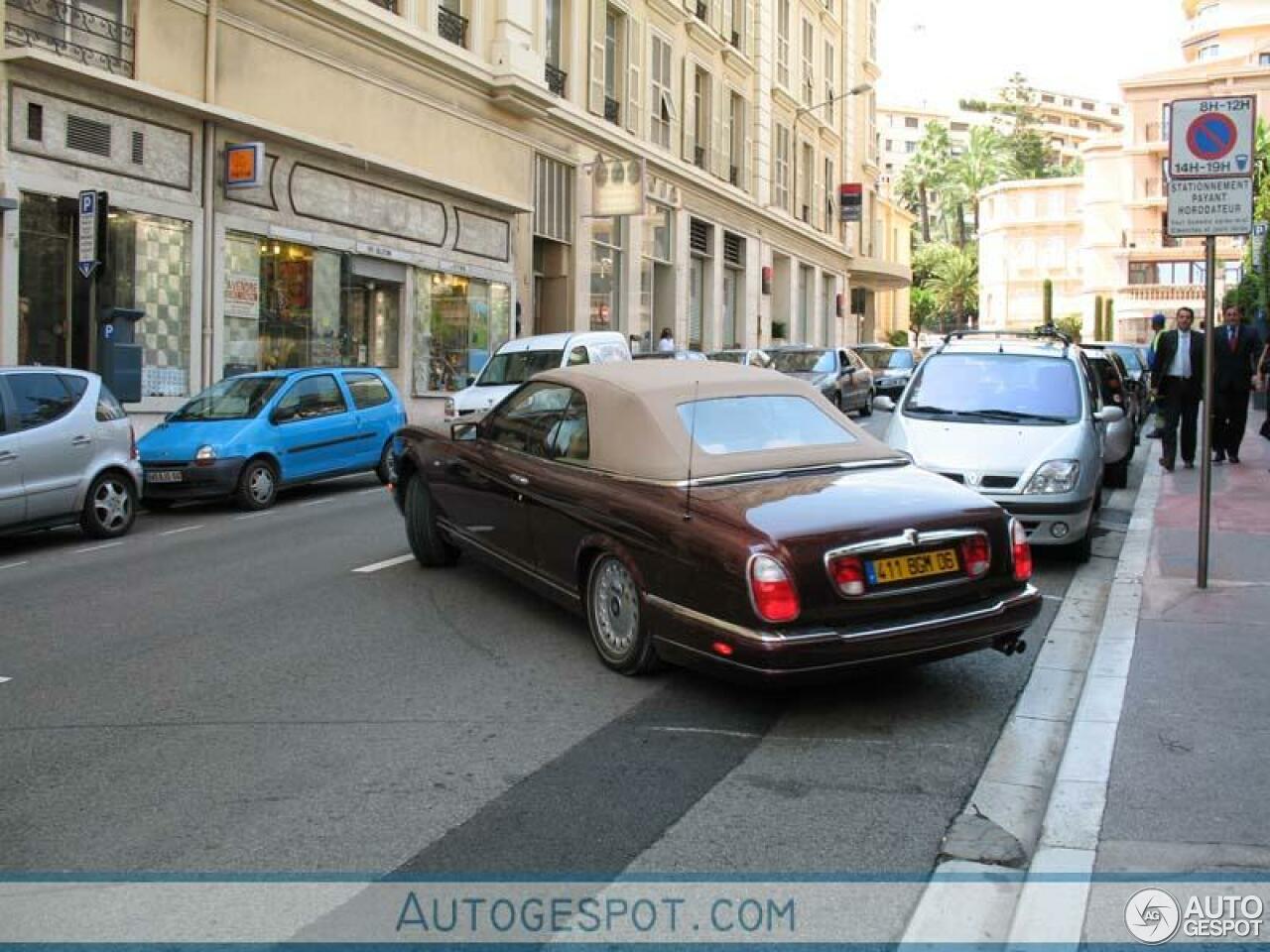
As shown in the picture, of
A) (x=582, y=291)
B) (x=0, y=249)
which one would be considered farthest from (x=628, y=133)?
(x=0, y=249)

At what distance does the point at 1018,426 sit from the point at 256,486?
26.4ft

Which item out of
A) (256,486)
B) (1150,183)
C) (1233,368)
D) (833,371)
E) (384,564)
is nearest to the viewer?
(384,564)

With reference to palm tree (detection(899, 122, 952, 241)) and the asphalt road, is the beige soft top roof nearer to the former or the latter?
the asphalt road

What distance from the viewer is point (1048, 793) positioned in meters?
4.62

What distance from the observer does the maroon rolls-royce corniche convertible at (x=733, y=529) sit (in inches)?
204

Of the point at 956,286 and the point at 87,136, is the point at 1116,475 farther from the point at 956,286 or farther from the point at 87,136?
the point at 956,286

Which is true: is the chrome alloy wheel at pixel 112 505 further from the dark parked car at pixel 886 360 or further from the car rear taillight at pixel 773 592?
the dark parked car at pixel 886 360

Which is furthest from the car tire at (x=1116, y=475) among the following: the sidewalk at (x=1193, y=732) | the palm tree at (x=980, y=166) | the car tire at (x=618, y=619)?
the palm tree at (x=980, y=166)

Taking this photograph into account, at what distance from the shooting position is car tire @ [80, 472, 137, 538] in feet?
36.7

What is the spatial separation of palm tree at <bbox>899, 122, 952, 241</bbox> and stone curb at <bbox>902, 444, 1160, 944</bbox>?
97436mm

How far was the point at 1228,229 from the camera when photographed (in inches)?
300

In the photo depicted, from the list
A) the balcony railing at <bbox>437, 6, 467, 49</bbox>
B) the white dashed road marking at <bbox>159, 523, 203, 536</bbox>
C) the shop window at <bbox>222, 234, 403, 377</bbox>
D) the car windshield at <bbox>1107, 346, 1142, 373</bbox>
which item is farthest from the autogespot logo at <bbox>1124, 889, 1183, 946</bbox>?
the balcony railing at <bbox>437, 6, 467, 49</bbox>

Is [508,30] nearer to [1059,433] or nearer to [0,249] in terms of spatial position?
[0,249]

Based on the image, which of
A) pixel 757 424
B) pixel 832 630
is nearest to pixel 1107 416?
pixel 757 424
